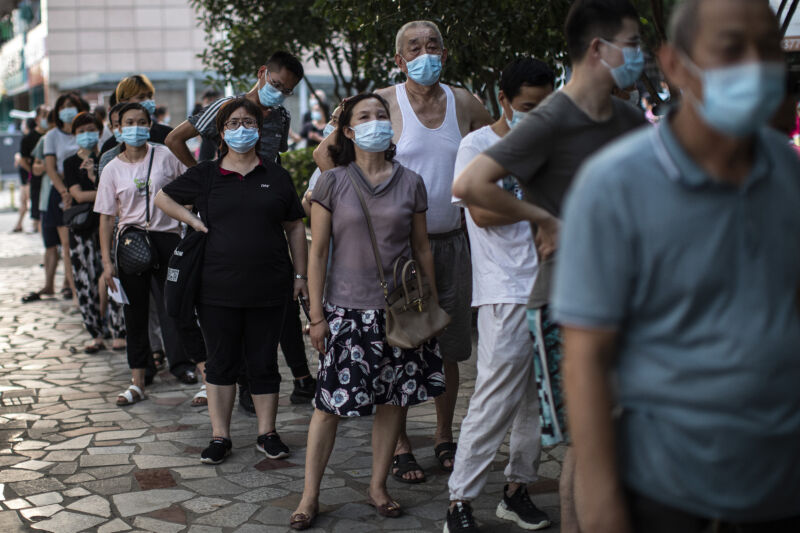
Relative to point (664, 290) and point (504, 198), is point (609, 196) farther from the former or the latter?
point (504, 198)

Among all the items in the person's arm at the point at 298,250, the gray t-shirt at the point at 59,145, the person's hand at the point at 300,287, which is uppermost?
the gray t-shirt at the point at 59,145

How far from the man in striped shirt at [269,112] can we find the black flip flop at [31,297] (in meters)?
6.00

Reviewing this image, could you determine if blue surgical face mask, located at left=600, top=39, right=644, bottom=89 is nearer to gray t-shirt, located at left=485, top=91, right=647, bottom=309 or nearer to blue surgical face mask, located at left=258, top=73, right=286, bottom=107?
gray t-shirt, located at left=485, top=91, right=647, bottom=309

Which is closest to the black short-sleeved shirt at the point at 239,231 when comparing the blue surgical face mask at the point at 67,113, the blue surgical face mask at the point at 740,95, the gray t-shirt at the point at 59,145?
the blue surgical face mask at the point at 740,95

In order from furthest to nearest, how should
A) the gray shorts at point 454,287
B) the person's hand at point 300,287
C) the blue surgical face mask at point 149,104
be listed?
the blue surgical face mask at point 149,104
the person's hand at point 300,287
the gray shorts at point 454,287

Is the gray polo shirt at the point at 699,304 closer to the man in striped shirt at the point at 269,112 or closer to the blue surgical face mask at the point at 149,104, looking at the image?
the man in striped shirt at the point at 269,112

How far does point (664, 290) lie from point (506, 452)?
154 inches

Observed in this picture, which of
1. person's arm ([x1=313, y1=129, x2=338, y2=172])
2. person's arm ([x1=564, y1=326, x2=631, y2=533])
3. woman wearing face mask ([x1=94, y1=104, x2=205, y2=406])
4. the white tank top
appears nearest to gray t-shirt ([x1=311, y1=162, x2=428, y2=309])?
person's arm ([x1=313, y1=129, x2=338, y2=172])

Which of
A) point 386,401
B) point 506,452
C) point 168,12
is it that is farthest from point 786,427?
point 168,12

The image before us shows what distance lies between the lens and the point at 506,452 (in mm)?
5762

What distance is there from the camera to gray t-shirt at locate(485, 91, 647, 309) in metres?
3.21

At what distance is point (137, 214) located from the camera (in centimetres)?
712

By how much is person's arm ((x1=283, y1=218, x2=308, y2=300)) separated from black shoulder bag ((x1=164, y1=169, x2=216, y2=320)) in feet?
1.60

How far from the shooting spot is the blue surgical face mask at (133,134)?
23.3 ft
